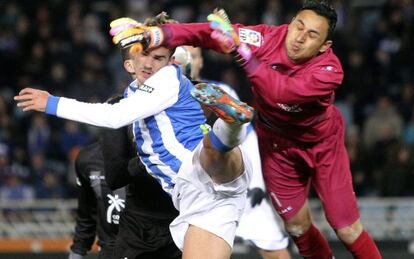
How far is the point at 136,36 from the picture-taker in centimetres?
498

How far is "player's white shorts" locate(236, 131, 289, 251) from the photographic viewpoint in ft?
21.2

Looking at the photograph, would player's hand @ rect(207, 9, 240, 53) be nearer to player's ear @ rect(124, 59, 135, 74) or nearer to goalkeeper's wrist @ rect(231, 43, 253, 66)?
goalkeeper's wrist @ rect(231, 43, 253, 66)

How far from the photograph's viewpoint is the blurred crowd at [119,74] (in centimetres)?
1041

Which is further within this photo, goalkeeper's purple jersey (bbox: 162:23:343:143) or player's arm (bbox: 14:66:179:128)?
goalkeeper's purple jersey (bbox: 162:23:343:143)

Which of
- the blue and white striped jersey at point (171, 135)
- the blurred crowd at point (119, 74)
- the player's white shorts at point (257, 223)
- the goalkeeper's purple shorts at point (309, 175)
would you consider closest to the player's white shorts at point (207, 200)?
the blue and white striped jersey at point (171, 135)

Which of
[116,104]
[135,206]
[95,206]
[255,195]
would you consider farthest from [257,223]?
[116,104]

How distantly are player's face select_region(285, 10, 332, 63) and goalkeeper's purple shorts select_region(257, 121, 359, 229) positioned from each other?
0.53m

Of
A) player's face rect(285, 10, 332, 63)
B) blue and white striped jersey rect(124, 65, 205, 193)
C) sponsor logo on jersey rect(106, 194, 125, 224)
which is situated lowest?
sponsor logo on jersey rect(106, 194, 125, 224)

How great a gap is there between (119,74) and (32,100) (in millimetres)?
6626

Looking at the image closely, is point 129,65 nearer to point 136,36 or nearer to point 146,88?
point 146,88

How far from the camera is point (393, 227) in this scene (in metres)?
9.41

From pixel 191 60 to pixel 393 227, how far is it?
12.7 ft

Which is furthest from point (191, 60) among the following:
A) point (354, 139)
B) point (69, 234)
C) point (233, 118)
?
point (354, 139)

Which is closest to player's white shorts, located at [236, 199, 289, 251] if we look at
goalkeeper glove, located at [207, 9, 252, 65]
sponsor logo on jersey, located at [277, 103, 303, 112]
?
sponsor logo on jersey, located at [277, 103, 303, 112]
